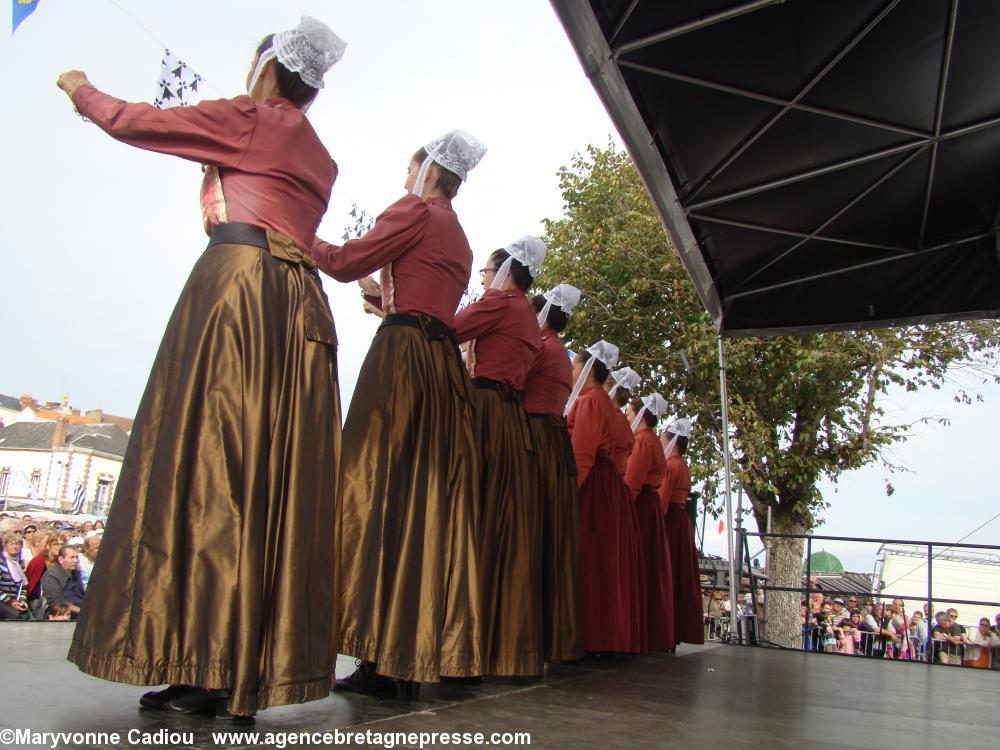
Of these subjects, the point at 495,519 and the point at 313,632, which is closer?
the point at 313,632

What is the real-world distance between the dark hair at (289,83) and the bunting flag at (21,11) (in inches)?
37.6

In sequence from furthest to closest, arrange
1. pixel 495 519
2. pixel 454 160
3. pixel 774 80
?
pixel 774 80 < pixel 495 519 < pixel 454 160

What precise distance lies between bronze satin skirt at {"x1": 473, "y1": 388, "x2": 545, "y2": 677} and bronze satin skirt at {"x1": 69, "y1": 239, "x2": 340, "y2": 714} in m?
1.17

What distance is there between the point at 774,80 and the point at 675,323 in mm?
8794

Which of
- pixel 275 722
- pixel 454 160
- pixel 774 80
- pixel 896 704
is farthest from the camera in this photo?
pixel 774 80

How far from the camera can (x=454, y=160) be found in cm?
313

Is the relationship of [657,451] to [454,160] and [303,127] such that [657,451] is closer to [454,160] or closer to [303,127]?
[454,160]

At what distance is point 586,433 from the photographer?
4660 mm

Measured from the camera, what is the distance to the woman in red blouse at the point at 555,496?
383cm

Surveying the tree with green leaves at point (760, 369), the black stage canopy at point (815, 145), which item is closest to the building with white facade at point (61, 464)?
the tree with green leaves at point (760, 369)

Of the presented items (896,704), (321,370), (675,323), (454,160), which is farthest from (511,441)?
(675,323)

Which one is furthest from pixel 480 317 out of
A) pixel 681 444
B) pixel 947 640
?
pixel 947 640

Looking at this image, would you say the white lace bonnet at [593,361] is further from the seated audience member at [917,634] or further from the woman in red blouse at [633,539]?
the seated audience member at [917,634]

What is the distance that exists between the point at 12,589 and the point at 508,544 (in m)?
5.24
